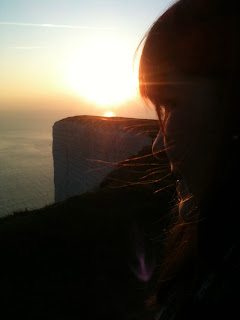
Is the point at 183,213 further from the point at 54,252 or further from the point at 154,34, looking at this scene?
the point at 54,252

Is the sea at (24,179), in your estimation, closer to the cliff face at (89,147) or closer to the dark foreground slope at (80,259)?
the cliff face at (89,147)

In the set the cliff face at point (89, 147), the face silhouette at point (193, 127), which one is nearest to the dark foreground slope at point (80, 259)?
the face silhouette at point (193, 127)

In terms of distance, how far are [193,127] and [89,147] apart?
21306 mm

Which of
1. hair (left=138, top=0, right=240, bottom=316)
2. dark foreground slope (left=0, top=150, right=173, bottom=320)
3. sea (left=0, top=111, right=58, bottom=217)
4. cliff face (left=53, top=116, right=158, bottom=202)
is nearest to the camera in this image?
hair (left=138, top=0, right=240, bottom=316)

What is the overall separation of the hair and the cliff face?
15153 millimetres

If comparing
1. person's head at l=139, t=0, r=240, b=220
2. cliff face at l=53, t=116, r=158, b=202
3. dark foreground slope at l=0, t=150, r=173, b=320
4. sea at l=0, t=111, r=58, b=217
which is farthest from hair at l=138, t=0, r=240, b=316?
sea at l=0, t=111, r=58, b=217

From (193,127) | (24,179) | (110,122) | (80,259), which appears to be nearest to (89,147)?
(110,122)

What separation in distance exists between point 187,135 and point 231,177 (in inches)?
8.2

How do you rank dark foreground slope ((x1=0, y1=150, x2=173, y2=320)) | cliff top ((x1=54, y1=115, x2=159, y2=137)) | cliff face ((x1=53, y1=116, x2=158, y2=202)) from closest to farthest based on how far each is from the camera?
dark foreground slope ((x1=0, y1=150, x2=173, y2=320)) → cliff top ((x1=54, y1=115, x2=159, y2=137)) → cliff face ((x1=53, y1=116, x2=158, y2=202))

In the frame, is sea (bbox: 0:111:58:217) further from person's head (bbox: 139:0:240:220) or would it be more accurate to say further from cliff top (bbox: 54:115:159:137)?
person's head (bbox: 139:0:240:220)

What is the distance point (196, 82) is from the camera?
906 millimetres

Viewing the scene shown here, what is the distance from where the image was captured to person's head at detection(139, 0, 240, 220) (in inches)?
32.9

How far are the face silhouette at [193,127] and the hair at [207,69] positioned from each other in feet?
0.08

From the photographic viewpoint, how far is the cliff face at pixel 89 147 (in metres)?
18.3
